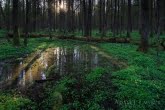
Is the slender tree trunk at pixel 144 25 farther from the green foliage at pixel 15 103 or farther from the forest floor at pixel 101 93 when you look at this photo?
the green foliage at pixel 15 103

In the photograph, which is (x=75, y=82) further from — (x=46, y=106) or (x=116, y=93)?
(x=46, y=106)

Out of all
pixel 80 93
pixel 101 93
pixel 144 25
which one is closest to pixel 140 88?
pixel 101 93

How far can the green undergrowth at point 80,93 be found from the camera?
33.1 ft

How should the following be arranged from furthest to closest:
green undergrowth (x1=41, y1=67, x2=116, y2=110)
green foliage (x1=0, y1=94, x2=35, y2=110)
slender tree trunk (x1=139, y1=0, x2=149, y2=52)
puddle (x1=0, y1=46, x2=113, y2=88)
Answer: slender tree trunk (x1=139, y1=0, x2=149, y2=52), puddle (x1=0, y1=46, x2=113, y2=88), green undergrowth (x1=41, y1=67, x2=116, y2=110), green foliage (x1=0, y1=94, x2=35, y2=110)

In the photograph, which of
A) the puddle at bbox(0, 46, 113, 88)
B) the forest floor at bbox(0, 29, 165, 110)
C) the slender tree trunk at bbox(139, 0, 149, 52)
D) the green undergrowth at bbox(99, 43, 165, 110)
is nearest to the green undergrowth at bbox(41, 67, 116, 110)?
the forest floor at bbox(0, 29, 165, 110)

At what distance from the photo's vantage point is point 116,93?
37.3 feet

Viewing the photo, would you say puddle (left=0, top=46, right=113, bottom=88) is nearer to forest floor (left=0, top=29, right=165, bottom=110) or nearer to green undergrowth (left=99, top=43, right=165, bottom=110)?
forest floor (left=0, top=29, right=165, bottom=110)

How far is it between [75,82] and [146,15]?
13.5 m

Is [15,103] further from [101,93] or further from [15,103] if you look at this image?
[101,93]

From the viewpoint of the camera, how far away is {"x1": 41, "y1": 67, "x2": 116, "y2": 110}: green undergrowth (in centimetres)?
1009

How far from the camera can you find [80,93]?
37.7 ft

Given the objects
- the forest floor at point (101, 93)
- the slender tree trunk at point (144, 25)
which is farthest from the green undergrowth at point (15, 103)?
the slender tree trunk at point (144, 25)

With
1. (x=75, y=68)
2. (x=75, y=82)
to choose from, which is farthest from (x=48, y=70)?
(x=75, y=82)

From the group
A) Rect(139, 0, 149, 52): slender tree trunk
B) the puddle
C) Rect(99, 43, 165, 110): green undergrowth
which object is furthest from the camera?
Rect(139, 0, 149, 52): slender tree trunk
